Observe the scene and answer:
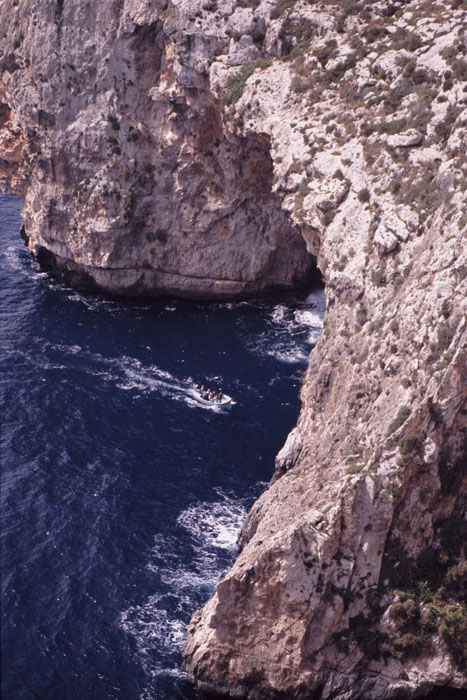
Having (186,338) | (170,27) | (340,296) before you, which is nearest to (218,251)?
(186,338)

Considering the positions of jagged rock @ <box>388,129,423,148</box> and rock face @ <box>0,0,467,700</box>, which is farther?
jagged rock @ <box>388,129,423,148</box>

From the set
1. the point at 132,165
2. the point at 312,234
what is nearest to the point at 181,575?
the point at 312,234

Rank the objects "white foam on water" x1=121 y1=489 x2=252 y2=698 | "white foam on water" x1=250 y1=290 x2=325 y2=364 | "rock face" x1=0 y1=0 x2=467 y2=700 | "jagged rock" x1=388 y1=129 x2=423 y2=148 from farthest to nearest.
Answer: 1. "white foam on water" x1=250 y1=290 x2=325 y2=364
2. "jagged rock" x1=388 y1=129 x2=423 y2=148
3. "white foam on water" x1=121 y1=489 x2=252 y2=698
4. "rock face" x1=0 y1=0 x2=467 y2=700

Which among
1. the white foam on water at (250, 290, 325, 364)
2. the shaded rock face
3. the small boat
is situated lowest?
the small boat

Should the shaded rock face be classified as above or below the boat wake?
above

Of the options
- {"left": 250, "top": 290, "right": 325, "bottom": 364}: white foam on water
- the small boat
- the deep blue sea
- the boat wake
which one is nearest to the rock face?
the boat wake

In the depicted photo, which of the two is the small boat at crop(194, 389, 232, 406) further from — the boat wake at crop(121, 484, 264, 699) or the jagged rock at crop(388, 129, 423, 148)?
the jagged rock at crop(388, 129, 423, 148)

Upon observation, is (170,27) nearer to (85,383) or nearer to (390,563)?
(85,383)

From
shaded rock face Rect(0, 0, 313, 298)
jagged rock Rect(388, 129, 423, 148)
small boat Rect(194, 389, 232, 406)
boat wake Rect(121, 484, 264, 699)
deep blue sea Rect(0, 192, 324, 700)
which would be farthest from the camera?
shaded rock face Rect(0, 0, 313, 298)
